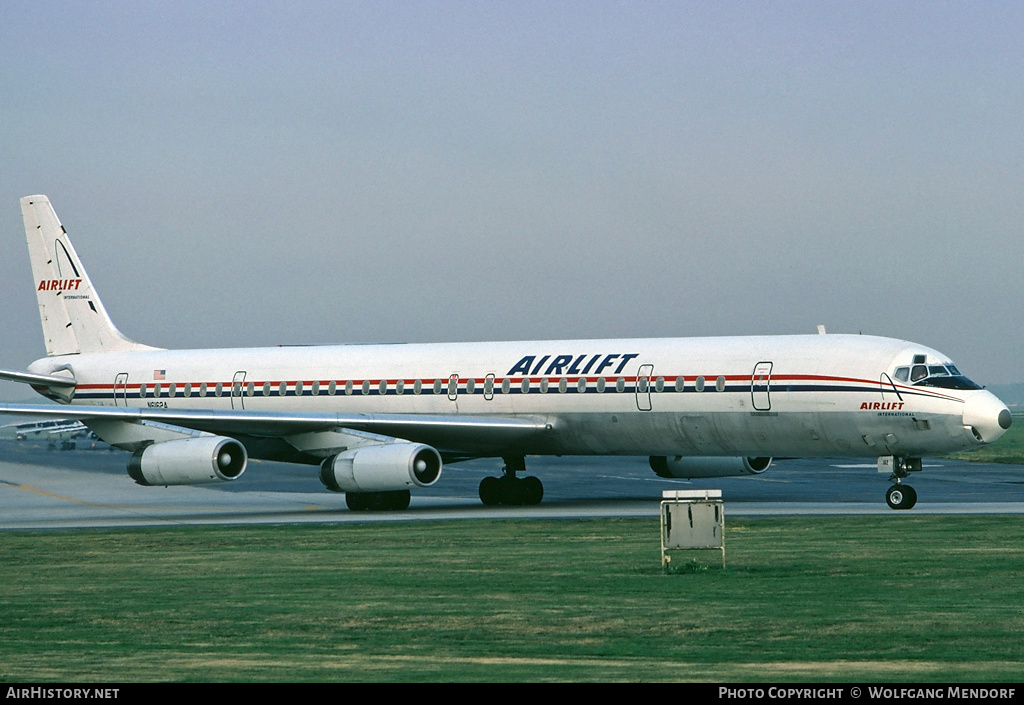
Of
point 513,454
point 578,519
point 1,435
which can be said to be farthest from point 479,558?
point 1,435

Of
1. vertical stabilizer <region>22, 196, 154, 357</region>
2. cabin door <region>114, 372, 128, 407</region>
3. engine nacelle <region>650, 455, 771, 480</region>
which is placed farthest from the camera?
vertical stabilizer <region>22, 196, 154, 357</region>

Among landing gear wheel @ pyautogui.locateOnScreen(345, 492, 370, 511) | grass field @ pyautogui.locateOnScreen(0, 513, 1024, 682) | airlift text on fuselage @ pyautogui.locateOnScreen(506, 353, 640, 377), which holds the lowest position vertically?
grass field @ pyautogui.locateOnScreen(0, 513, 1024, 682)

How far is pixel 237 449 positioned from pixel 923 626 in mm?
23124

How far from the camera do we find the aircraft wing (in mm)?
35531

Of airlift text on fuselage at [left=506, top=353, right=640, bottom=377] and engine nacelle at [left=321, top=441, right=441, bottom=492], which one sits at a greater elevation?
airlift text on fuselage at [left=506, top=353, right=640, bottom=377]

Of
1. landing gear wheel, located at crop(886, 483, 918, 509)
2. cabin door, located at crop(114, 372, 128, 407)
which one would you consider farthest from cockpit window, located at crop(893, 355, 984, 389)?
cabin door, located at crop(114, 372, 128, 407)

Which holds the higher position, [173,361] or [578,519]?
[173,361]

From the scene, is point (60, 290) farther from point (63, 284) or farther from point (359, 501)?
point (359, 501)

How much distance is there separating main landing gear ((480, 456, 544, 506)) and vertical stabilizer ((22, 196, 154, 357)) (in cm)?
1336

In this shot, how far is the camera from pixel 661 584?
731 inches

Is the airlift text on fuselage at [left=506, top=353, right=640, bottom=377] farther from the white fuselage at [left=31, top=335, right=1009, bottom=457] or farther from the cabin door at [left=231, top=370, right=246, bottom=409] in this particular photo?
the cabin door at [left=231, top=370, right=246, bottom=409]

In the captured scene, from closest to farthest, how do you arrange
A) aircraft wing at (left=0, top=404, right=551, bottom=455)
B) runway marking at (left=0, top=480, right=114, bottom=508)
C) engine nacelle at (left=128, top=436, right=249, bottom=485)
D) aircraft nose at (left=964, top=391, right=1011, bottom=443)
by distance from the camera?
aircraft nose at (left=964, top=391, right=1011, bottom=443) < engine nacelle at (left=128, top=436, right=249, bottom=485) < aircraft wing at (left=0, top=404, right=551, bottom=455) < runway marking at (left=0, top=480, right=114, bottom=508)

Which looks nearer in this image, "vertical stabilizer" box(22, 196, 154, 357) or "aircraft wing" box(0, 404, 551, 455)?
"aircraft wing" box(0, 404, 551, 455)
